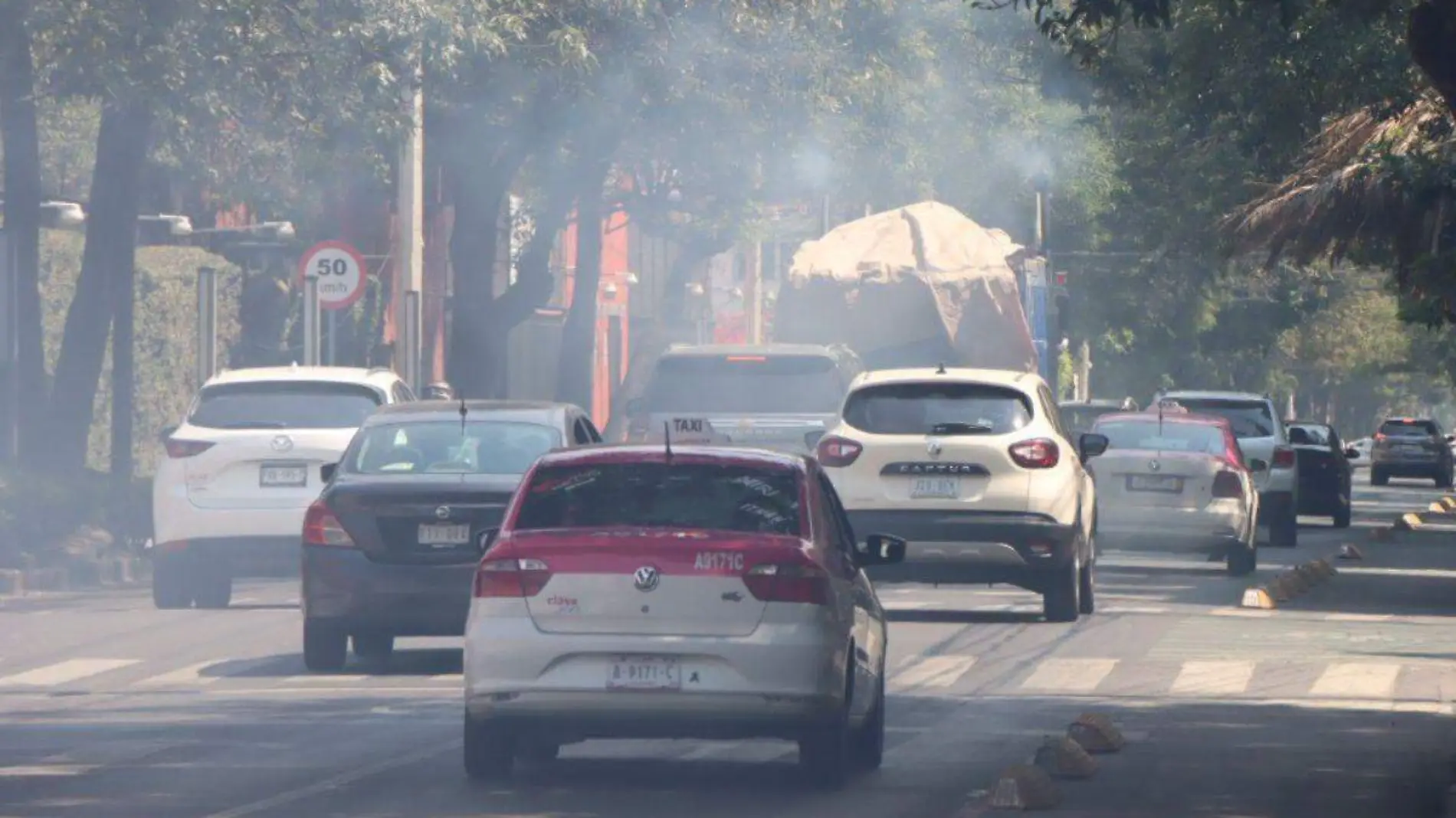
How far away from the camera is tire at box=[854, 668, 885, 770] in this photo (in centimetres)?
1202

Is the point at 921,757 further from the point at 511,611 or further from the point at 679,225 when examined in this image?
the point at 679,225

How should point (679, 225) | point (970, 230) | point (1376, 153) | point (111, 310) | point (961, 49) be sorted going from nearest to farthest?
point (1376, 153), point (111, 310), point (970, 230), point (679, 225), point (961, 49)

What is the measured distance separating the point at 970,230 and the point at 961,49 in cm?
1941

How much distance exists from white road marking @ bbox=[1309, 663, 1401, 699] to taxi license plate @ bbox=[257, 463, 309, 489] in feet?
25.5

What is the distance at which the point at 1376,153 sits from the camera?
70.0 ft

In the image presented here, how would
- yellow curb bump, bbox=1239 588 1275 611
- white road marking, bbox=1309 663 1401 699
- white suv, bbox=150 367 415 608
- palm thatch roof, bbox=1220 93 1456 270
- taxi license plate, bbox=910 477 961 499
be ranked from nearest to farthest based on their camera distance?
1. white road marking, bbox=1309 663 1401 699
2. taxi license plate, bbox=910 477 961 499
3. palm thatch roof, bbox=1220 93 1456 270
4. white suv, bbox=150 367 415 608
5. yellow curb bump, bbox=1239 588 1275 611

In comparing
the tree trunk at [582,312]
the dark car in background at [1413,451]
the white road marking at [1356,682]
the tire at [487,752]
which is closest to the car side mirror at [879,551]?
the tire at [487,752]

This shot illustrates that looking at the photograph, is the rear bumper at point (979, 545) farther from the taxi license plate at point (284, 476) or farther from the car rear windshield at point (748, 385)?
the car rear windshield at point (748, 385)

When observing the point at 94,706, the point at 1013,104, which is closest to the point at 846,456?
the point at 94,706

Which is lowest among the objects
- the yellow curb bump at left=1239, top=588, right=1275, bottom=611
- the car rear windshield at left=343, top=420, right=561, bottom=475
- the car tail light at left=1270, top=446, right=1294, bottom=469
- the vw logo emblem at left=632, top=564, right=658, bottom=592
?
the yellow curb bump at left=1239, top=588, right=1275, bottom=611

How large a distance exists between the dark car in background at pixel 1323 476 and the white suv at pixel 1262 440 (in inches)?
250

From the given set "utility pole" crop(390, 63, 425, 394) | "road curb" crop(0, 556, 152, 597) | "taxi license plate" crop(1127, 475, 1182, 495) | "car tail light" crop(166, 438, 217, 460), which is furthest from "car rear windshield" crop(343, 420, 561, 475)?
"utility pole" crop(390, 63, 425, 394)

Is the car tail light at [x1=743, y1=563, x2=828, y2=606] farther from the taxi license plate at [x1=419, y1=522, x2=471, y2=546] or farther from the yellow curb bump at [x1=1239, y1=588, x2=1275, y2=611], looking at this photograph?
the yellow curb bump at [x1=1239, y1=588, x2=1275, y2=611]

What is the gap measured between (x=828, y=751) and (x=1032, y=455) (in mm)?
8806
